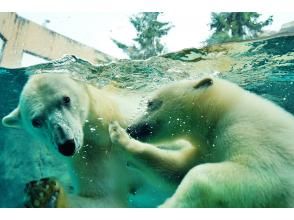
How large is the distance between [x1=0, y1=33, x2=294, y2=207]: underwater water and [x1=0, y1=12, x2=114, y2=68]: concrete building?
10 centimetres

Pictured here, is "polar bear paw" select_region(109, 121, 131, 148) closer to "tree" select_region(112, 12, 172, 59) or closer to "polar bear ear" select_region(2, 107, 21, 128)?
"tree" select_region(112, 12, 172, 59)

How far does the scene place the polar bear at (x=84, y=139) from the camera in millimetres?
3725

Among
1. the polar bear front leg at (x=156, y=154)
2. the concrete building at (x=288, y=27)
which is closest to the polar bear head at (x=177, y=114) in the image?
the polar bear front leg at (x=156, y=154)

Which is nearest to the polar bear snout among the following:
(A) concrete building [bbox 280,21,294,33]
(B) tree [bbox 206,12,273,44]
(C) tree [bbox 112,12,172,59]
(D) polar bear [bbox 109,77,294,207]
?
(D) polar bear [bbox 109,77,294,207]

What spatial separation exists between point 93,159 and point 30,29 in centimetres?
143

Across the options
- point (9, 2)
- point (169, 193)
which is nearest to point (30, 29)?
point (9, 2)

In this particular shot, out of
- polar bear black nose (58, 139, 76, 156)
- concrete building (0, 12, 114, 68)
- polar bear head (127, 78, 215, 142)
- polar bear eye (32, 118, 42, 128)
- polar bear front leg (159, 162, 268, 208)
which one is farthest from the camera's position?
concrete building (0, 12, 114, 68)

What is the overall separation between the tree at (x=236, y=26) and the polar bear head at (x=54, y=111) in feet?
4.68

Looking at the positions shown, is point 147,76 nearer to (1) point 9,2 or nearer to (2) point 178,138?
(2) point 178,138

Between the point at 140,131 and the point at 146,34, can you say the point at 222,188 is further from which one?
the point at 146,34

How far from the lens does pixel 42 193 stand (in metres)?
4.08

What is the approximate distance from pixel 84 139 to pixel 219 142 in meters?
1.36

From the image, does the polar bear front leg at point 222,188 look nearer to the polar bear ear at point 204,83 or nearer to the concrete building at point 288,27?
the polar bear ear at point 204,83

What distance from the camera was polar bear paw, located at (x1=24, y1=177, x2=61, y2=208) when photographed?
3.99 meters
